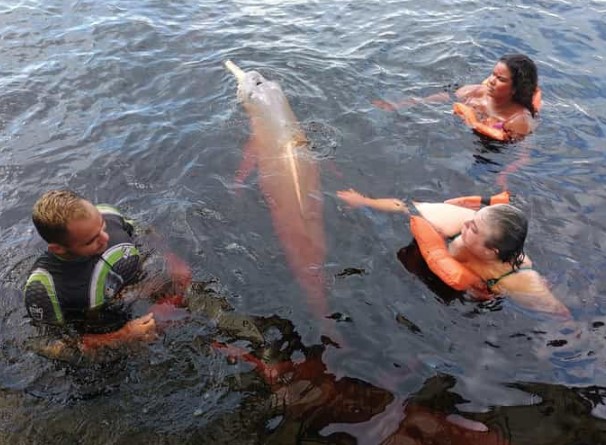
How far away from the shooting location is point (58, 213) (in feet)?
11.9

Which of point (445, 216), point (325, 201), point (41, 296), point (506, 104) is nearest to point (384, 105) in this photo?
point (506, 104)

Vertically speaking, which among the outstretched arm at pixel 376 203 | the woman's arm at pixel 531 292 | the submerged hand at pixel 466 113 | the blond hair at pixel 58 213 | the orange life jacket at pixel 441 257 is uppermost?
the blond hair at pixel 58 213

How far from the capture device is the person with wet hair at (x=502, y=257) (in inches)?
181

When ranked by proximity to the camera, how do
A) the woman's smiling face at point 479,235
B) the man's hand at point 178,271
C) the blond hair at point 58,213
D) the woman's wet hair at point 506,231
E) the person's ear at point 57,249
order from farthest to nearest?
the man's hand at point 178,271
the woman's smiling face at point 479,235
the woman's wet hair at point 506,231
the person's ear at point 57,249
the blond hair at point 58,213

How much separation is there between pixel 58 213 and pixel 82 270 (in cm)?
59

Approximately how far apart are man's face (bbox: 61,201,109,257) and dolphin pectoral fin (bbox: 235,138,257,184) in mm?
2393

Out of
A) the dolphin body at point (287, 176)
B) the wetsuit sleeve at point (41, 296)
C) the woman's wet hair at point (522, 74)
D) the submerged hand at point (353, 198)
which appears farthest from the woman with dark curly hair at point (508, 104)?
the wetsuit sleeve at point (41, 296)

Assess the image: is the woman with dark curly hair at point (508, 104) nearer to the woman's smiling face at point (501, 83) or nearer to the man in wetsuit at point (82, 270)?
the woman's smiling face at point (501, 83)

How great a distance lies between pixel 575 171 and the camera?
648 centimetres

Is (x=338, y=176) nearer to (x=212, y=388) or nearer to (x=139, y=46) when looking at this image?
(x=212, y=388)

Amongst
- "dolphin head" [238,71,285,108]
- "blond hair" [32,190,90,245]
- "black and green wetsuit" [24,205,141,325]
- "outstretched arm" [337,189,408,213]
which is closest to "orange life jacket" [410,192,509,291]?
"outstretched arm" [337,189,408,213]

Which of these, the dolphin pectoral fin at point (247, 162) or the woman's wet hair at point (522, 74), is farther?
the woman's wet hair at point (522, 74)

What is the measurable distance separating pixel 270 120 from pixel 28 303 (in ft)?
13.0

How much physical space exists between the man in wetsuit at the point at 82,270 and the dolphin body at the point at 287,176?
5.01 ft
